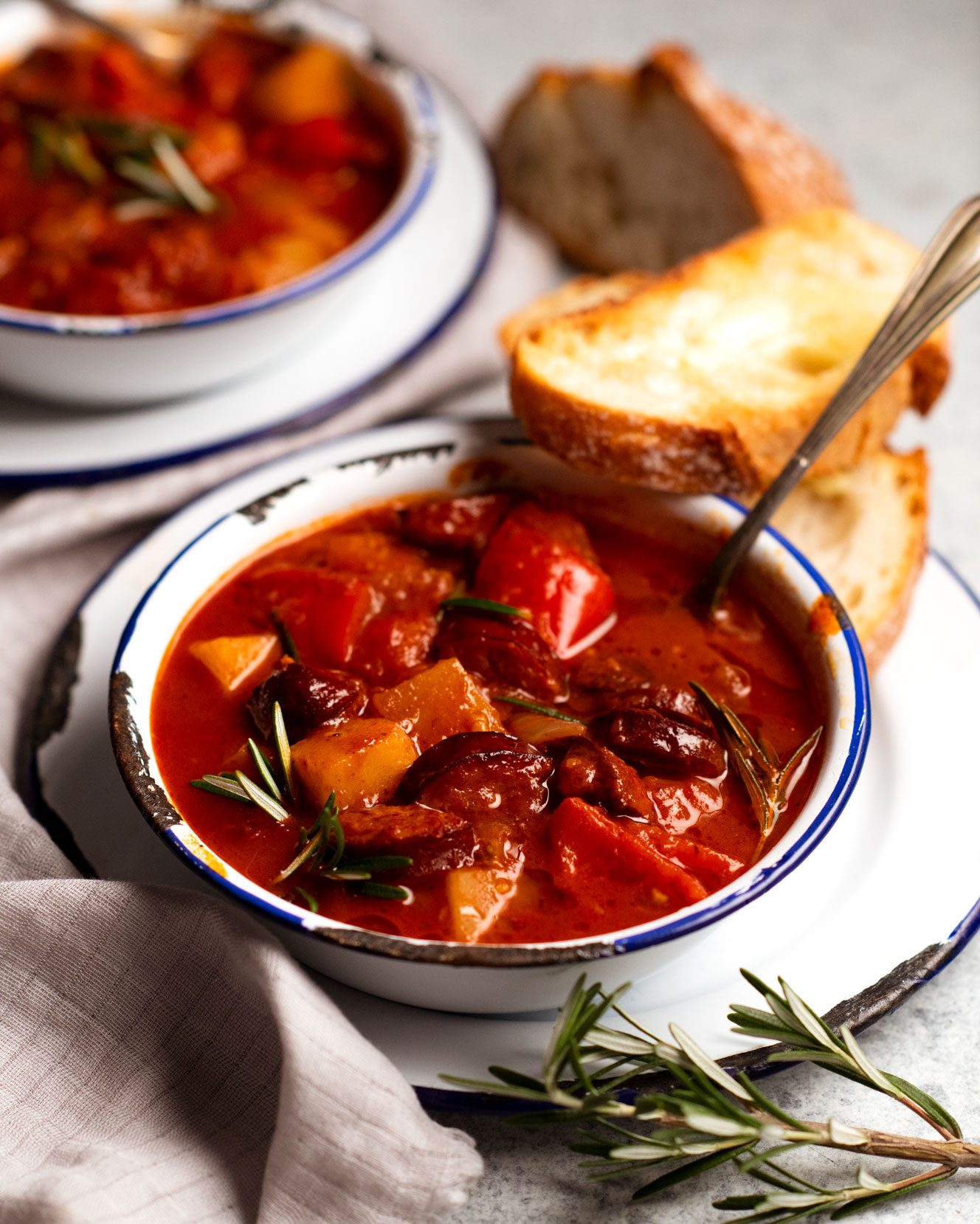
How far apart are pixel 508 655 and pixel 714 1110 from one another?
0.97 m

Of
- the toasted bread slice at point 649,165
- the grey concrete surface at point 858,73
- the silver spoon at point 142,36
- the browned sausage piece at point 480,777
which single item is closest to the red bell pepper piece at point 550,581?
the browned sausage piece at point 480,777

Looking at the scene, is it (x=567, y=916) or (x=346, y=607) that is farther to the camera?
(x=346, y=607)

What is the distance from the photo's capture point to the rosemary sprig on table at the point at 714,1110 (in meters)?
2.17

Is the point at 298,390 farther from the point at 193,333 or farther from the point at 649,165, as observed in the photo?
the point at 649,165

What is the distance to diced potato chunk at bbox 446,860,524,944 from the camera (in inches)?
93.0

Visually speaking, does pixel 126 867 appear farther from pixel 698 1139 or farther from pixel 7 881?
pixel 698 1139

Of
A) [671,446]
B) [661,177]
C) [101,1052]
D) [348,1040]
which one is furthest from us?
[661,177]

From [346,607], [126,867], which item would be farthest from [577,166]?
[126,867]

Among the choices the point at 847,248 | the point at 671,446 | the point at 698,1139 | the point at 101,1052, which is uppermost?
the point at 847,248

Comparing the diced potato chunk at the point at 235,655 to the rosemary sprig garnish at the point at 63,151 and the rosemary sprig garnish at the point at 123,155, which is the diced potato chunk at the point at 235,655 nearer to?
the rosemary sprig garnish at the point at 123,155

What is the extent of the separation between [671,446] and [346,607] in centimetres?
90

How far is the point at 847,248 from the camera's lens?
4004 mm

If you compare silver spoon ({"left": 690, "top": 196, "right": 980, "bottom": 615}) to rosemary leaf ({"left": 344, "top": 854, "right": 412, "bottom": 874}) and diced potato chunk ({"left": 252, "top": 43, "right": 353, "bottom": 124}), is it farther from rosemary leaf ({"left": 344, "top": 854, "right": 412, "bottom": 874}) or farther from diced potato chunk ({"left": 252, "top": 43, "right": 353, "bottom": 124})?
diced potato chunk ({"left": 252, "top": 43, "right": 353, "bottom": 124})

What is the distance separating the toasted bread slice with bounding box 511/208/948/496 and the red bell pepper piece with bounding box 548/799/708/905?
106 centimetres
